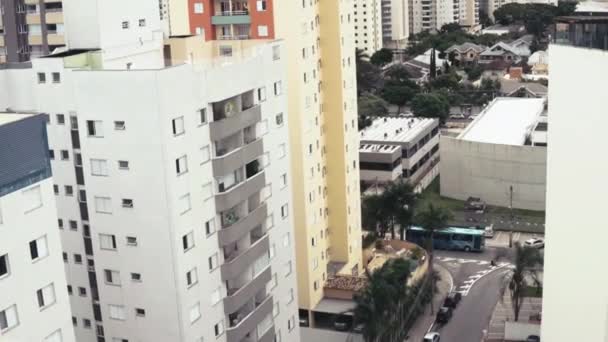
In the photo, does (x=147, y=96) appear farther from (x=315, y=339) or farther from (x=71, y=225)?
(x=315, y=339)

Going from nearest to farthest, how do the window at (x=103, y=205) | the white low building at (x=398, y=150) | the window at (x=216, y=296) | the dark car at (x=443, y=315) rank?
the window at (x=103, y=205) → the window at (x=216, y=296) → the dark car at (x=443, y=315) → the white low building at (x=398, y=150)

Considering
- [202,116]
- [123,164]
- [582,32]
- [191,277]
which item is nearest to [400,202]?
[202,116]

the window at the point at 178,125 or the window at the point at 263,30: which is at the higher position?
the window at the point at 263,30

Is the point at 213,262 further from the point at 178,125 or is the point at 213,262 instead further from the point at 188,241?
the point at 178,125

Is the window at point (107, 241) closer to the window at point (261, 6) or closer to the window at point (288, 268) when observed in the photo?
the window at point (288, 268)

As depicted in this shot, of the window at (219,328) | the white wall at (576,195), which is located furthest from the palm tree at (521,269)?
the window at (219,328)
